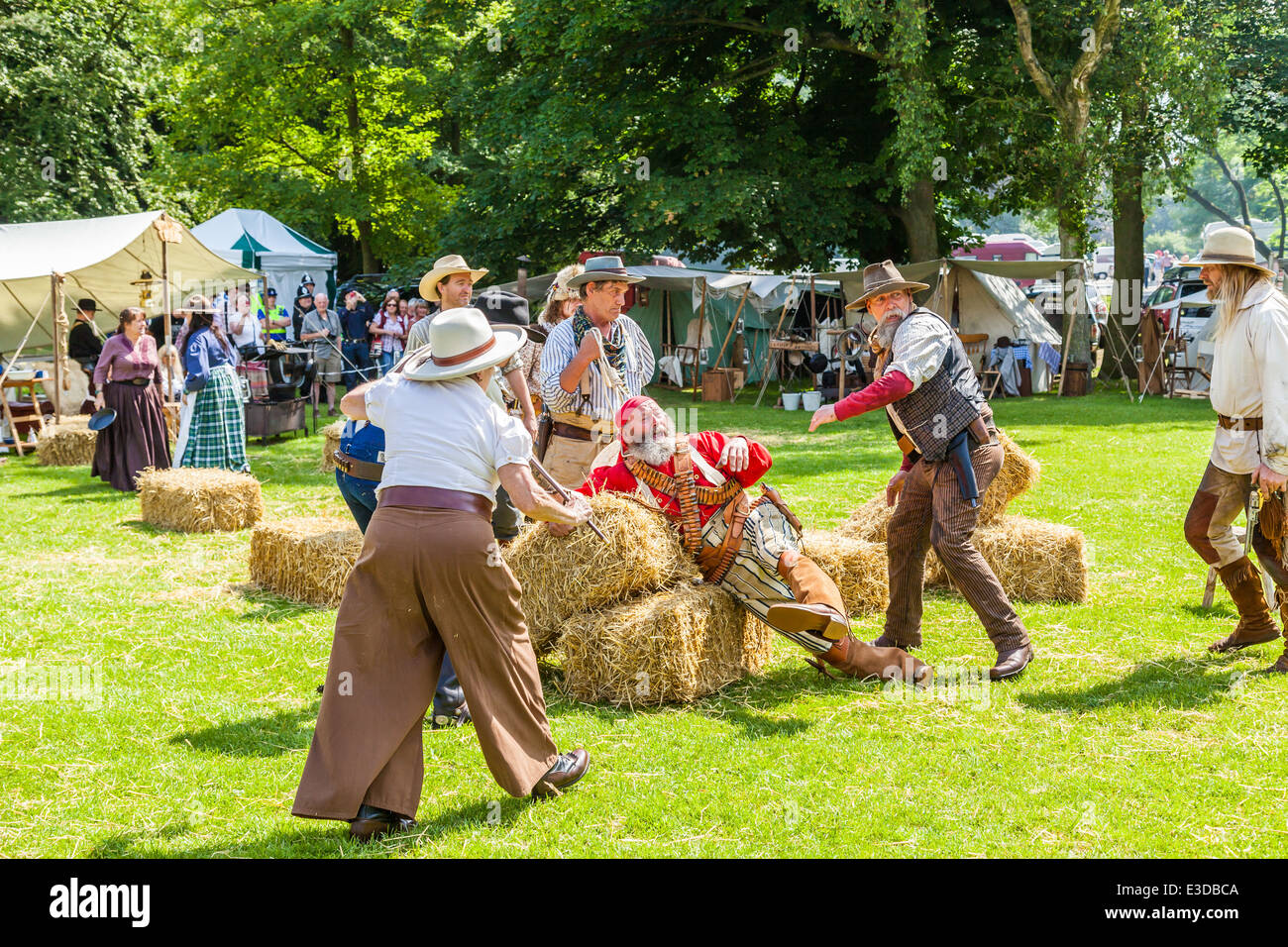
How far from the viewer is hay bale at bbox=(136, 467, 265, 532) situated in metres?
10.2

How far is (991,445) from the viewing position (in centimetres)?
601

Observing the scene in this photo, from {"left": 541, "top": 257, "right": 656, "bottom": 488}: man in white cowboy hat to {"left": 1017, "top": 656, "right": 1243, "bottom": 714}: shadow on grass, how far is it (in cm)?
254

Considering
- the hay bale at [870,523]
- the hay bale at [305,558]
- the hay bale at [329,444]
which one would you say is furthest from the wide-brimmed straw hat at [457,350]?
the hay bale at [329,444]

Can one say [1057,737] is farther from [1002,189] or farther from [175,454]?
[1002,189]

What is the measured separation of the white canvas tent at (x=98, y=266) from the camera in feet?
52.3

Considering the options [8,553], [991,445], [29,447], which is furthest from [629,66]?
[991,445]

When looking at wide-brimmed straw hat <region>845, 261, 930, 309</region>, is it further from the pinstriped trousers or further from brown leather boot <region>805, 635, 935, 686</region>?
brown leather boot <region>805, 635, 935, 686</region>

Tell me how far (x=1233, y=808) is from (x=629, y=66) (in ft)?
71.1

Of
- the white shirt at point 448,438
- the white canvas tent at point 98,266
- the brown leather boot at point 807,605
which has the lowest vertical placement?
the brown leather boot at point 807,605

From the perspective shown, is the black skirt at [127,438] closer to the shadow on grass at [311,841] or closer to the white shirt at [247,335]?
the white shirt at [247,335]

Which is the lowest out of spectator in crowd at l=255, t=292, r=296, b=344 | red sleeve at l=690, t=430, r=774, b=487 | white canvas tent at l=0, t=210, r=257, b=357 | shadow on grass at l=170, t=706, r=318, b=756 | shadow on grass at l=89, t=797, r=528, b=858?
shadow on grass at l=89, t=797, r=528, b=858

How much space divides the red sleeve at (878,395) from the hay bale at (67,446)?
1206cm

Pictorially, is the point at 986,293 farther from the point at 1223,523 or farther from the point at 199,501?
the point at 1223,523

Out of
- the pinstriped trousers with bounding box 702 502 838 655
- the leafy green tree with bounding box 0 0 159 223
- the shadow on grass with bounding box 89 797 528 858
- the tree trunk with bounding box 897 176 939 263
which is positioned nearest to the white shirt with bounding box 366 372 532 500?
the shadow on grass with bounding box 89 797 528 858
